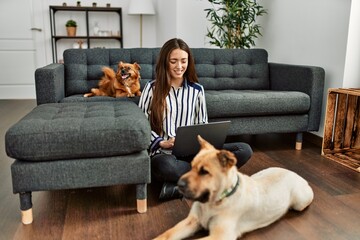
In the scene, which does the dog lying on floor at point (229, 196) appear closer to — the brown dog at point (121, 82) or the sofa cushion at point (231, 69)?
the brown dog at point (121, 82)

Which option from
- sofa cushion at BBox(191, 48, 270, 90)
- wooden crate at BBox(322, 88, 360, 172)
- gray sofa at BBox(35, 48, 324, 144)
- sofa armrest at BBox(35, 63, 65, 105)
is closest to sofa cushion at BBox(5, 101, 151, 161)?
sofa armrest at BBox(35, 63, 65, 105)

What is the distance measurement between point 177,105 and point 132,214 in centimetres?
69

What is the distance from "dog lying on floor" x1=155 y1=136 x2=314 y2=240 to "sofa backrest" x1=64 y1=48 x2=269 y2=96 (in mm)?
1604

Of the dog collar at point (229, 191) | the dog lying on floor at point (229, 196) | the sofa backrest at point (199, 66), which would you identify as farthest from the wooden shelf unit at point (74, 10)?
the dog collar at point (229, 191)

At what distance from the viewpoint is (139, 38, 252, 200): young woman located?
6.07 ft

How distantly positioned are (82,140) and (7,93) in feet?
15.7

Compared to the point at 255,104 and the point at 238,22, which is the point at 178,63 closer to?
the point at 255,104

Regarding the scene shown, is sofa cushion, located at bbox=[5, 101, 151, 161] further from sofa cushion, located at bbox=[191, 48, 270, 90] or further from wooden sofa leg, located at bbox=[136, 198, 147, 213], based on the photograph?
→ sofa cushion, located at bbox=[191, 48, 270, 90]

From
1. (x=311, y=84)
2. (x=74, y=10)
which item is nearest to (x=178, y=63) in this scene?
(x=311, y=84)

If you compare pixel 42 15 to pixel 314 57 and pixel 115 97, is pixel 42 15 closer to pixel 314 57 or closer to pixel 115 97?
pixel 115 97

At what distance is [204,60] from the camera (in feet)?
10.3

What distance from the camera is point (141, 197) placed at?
1718 millimetres

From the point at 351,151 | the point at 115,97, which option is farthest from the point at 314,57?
the point at 115,97

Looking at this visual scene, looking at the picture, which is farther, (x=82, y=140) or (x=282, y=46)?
(x=282, y=46)
